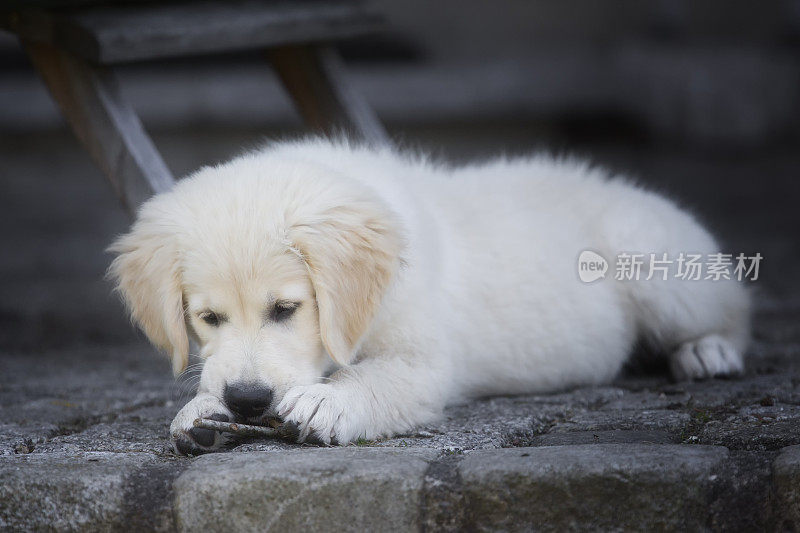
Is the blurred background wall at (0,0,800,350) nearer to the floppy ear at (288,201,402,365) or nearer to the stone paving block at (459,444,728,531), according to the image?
the floppy ear at (288,201,402,365)

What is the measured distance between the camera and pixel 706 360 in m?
3.58

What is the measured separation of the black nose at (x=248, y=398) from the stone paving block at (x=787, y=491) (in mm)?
1234

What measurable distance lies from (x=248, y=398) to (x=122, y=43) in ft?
5.42

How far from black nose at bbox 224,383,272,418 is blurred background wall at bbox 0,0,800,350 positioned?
17.6ft

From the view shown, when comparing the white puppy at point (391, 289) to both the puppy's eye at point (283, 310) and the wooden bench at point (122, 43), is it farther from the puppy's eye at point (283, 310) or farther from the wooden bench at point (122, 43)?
the wooden bench at point (122, 43)

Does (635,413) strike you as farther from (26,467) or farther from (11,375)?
(11,375)

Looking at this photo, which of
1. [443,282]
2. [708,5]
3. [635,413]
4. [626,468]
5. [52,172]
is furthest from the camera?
[52,172]

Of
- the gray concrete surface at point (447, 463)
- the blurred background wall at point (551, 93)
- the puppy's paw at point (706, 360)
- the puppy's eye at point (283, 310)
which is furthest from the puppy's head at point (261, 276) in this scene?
the blurred background wall at point (551, 93)

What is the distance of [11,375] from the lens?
3.93m

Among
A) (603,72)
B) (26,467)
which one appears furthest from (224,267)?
(603,72)

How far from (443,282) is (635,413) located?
2.39 feet

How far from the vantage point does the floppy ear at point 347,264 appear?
8.95 feet

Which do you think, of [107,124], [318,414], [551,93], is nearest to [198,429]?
[318,414]

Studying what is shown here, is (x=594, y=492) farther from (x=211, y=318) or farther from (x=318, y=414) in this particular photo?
(x=211, y=318)
